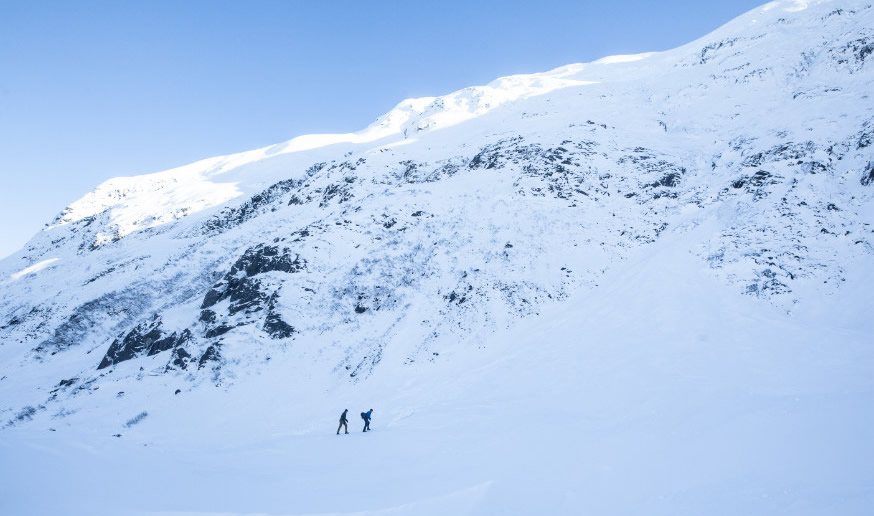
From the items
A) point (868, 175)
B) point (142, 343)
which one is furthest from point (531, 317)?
point (142, 343)

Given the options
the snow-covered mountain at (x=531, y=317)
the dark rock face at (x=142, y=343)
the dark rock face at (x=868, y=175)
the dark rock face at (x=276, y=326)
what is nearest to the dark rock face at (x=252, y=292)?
the dark rock face at (x=276, y=326)

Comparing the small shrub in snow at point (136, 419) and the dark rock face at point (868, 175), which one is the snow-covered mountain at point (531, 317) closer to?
the dark rock face at point (868, 175)

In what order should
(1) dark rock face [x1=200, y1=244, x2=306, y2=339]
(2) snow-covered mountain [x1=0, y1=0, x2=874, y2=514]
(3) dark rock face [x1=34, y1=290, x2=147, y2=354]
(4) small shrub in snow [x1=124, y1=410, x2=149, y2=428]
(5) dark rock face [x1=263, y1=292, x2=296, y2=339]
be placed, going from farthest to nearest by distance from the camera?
(3) dark rock face [x1=34, y1=290, x2=147, y2=354]
(1) dark rock face [x1=200, y1=244, x2=306, y2=339]
(5) dark rock face [x1=263, y1=292, x2=296, y2=339]
(4) small shrub in snow [x1=124, y1=410, x2=149, y2=428]
(2) snow-covered mountain [x1=0, y1=0, x2=874, y2=514]

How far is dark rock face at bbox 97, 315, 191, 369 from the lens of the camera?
94.0ft

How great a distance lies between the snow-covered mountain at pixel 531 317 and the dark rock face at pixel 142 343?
17 centimetres

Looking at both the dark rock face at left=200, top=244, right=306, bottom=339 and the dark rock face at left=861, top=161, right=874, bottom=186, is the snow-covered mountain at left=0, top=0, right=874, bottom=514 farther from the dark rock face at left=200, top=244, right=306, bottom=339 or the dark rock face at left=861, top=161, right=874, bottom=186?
the dark rock face at left=200, top=244, right=306, bottom=339

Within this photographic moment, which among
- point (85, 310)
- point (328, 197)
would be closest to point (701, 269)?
point (328, 197)

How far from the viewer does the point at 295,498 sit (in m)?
8.12

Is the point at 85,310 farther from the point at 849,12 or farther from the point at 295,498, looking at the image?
the point at 849,12

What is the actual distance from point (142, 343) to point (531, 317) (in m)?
25.8

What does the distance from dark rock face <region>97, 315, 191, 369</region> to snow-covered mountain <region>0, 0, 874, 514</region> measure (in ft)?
0.55

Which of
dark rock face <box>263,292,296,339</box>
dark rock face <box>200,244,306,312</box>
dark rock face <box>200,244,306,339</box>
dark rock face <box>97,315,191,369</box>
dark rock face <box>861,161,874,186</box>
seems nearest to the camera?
dark rock face <box>861,161,874,186</box>

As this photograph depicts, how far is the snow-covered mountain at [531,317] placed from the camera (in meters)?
8.50

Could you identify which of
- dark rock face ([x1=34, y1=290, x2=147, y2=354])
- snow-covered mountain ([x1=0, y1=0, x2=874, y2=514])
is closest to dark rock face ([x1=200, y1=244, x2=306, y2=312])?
snow-covered mountain ([x1=0, y1=0, x2=874, y2=514])
